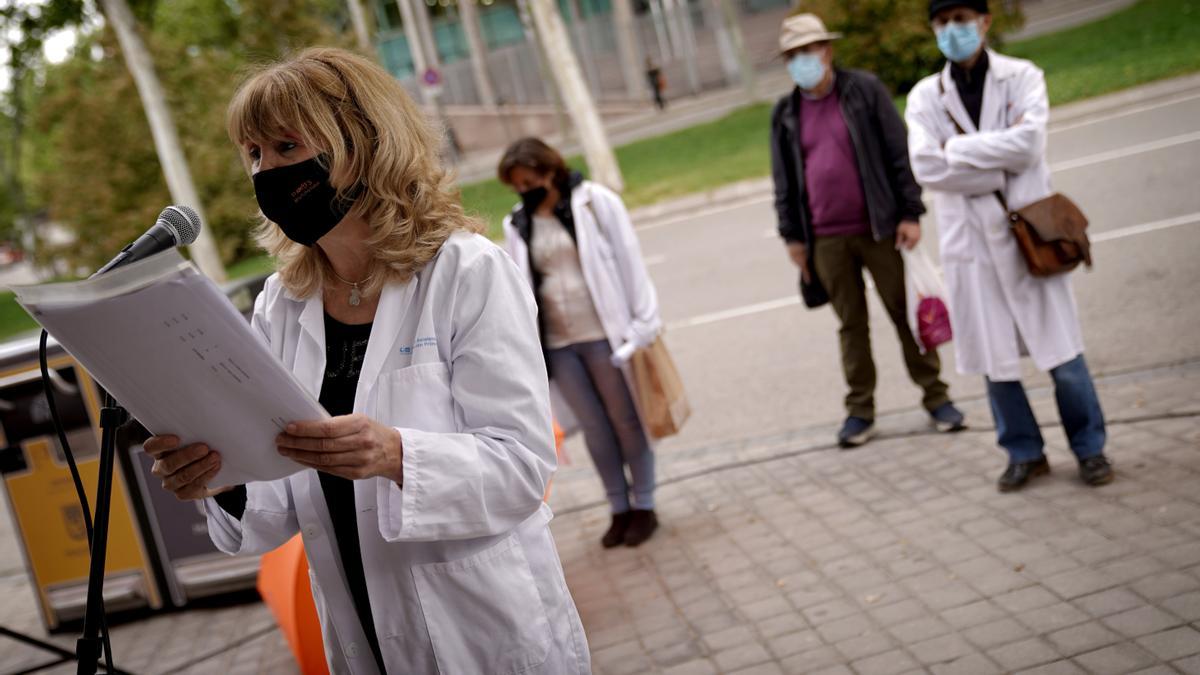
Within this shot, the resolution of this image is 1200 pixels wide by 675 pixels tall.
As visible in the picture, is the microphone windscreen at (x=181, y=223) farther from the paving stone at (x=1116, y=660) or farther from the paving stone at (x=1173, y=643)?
the paving stone at (x=1173, y=643)

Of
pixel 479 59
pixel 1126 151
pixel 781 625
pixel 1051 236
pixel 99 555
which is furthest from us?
pixel 479 59

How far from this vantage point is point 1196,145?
38.3ft

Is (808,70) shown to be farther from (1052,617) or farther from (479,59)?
(479,59)

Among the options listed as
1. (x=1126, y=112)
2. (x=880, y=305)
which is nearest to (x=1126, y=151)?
(x=1126, y=112)

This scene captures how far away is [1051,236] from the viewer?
197 inches

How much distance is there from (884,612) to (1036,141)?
210cm

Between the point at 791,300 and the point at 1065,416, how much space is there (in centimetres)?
487

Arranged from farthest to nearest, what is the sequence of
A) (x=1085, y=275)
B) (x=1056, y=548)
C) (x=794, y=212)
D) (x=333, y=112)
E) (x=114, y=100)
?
(x=114, y=100), (x=1085, y=275), (x=794, y=212), (x=1056, y=548), (x=333, y=112)

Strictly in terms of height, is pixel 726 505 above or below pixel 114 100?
below

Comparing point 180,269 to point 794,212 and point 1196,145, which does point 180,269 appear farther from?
point 1196,145

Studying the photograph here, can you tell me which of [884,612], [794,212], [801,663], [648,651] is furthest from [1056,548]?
[794,212]

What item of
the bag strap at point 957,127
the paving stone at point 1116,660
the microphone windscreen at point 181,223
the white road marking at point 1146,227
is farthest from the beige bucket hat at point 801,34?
the microphone windscreen at point 181,223

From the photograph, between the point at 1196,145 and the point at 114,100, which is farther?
the point at 114,100

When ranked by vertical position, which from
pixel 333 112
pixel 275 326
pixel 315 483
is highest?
pixel 333 112
